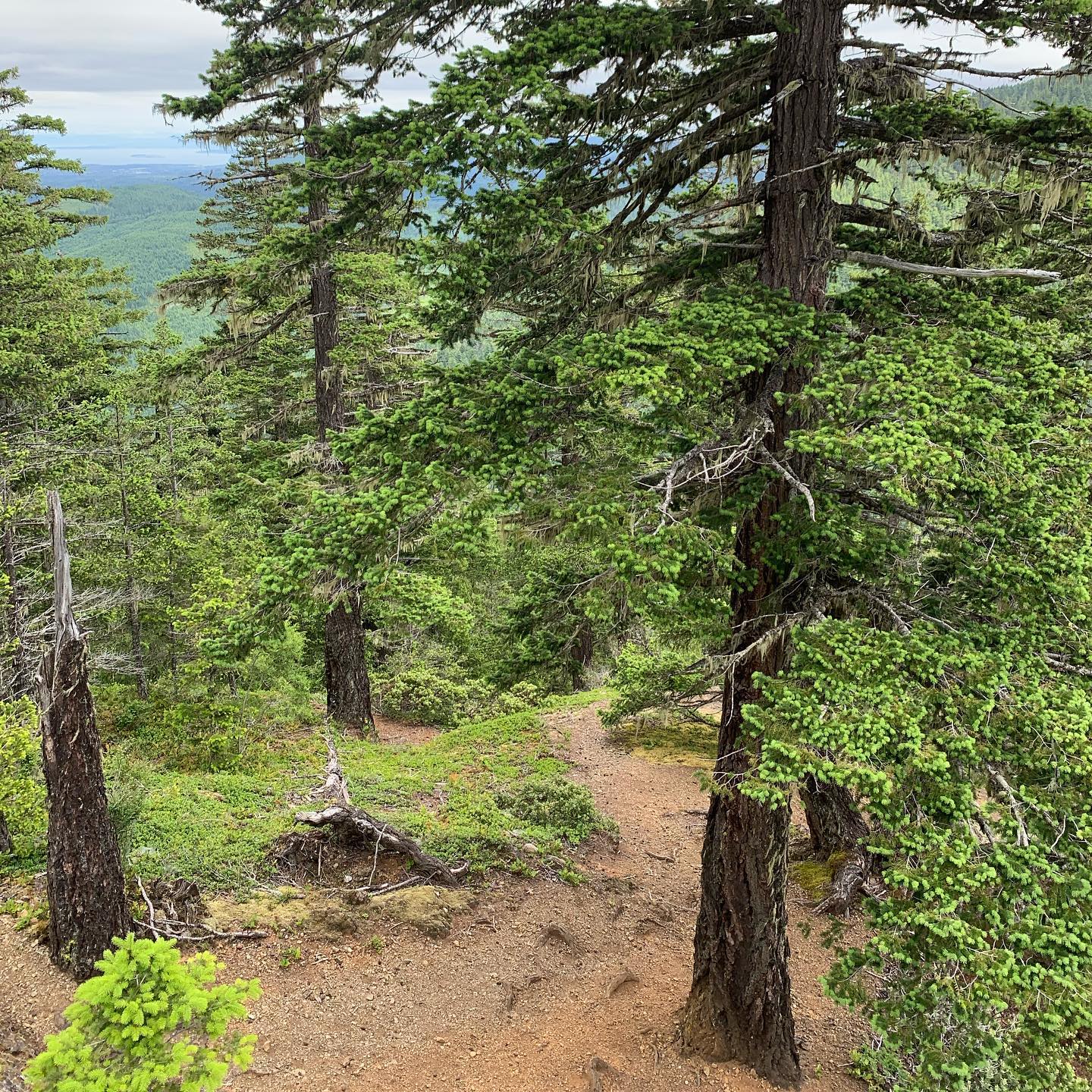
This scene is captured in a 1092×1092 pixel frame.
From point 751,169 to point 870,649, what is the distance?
4355 millimetres

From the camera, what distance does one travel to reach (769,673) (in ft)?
19.3

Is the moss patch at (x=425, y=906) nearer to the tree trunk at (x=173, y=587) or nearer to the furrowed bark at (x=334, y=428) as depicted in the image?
the furrowed bark at (x=334, y=428)

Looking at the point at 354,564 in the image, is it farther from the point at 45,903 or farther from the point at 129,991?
the point at 45,903

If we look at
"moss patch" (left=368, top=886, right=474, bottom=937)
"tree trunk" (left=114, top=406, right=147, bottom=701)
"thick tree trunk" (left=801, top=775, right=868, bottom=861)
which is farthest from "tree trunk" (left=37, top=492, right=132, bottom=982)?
"tree trunk" (left=114, top=406, right=147, bottom=701)

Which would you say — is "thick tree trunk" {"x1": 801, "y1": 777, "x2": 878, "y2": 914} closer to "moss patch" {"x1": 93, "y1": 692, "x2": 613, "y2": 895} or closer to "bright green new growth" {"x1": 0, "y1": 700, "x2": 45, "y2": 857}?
"moss patch" {"x1": 93, "y1": 692, "x2": 613, "y2": 895}

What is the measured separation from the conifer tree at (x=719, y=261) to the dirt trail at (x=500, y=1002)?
202cm

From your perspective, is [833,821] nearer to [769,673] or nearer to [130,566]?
[769,673]

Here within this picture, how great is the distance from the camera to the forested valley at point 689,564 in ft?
12.9

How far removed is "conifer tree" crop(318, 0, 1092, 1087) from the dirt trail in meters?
2.02

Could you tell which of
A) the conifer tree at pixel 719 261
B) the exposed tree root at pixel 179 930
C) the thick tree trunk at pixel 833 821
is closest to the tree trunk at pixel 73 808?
the exposed tree root at pixel 179 930

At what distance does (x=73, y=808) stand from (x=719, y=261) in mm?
7614

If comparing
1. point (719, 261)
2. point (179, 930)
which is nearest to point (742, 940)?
point (179, 930)

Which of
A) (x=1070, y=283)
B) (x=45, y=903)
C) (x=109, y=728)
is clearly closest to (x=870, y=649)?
(x=1070, y=283)

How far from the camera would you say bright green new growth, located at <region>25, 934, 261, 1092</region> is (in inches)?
121
